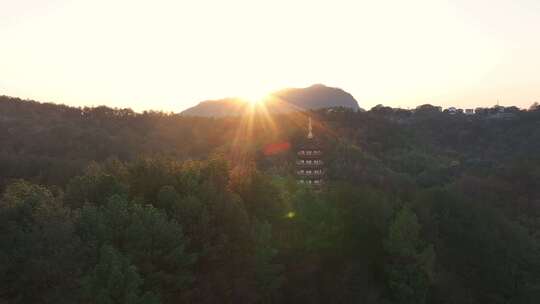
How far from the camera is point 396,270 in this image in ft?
112

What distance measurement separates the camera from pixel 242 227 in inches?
Result: 973

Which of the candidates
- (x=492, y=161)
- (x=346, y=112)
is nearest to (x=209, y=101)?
(x=346, y=112)

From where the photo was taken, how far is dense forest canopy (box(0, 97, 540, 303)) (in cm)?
1756

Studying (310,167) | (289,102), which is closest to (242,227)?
(310,167)

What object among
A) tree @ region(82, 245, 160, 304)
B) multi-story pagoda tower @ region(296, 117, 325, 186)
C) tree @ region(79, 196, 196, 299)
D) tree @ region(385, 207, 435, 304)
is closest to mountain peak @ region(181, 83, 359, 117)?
multi-story pagoda tower @ region(296, 117, 325, 186)

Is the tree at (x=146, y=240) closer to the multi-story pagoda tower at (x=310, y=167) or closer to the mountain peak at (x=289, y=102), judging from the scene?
the multi-story pagoda tower at (x=310, y=167)

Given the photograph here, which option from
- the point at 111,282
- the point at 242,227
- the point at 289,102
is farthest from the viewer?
the point at 289,102

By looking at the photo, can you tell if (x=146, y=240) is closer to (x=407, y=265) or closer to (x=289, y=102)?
(x=407, y=265)

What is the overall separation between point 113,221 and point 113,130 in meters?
59.0

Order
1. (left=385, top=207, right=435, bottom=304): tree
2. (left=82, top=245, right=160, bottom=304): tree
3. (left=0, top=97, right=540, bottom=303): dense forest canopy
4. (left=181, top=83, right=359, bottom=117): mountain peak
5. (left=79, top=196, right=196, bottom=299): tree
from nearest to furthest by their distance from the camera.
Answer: (left=82, top=245, right=160, bottom=304): tree < (left=0, top=97, right=540, bottom=303): dense forest canopy < (left=79, top=196, right=196, bottom=299): tree < (left=385, top=207, right=435, bottom=304): tree < (left=181, top=83, right=359, bottom=117): mountain peak

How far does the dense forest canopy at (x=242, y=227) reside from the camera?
57.6ft

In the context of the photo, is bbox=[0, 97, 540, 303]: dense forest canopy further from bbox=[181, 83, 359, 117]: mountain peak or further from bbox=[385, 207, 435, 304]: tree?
bbox=[181, 83, 359, 117]: mountain peak

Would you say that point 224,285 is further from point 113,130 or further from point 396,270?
point 113,130

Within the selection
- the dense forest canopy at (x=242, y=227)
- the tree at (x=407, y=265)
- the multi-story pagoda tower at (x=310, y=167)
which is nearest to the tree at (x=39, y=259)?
the dense forest canopy at (x=242, y=227)
